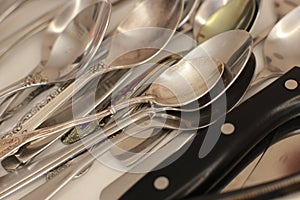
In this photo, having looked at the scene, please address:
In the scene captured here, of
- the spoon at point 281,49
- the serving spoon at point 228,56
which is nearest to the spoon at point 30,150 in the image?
the serving spoon at point 228,56

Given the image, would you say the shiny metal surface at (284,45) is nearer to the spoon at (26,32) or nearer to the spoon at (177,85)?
the spoon at (177,85)

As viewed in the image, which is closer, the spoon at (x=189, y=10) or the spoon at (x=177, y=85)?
the spoon at (x=177, y=85)

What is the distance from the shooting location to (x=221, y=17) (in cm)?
55

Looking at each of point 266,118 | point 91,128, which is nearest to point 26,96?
point 91,128

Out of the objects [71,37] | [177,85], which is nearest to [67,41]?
[71,37]

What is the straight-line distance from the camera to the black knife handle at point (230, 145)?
0.39 meters

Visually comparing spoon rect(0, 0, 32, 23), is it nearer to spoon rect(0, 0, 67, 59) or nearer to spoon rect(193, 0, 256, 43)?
spoon rect(0, 0, 67, 59)

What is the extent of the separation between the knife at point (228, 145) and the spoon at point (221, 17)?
103mm

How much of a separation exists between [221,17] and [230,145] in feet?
0.62

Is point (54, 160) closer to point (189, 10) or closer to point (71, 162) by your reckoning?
point (71, 162)

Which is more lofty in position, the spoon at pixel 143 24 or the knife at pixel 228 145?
the spoon at pixel 143 24

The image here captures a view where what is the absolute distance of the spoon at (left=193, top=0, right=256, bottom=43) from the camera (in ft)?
1.77

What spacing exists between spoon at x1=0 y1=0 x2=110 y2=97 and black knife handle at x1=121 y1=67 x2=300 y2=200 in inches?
6.2

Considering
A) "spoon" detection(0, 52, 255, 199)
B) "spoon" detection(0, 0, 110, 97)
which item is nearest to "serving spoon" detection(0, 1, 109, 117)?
"spoon" detection(0, 0, 110, 97)
